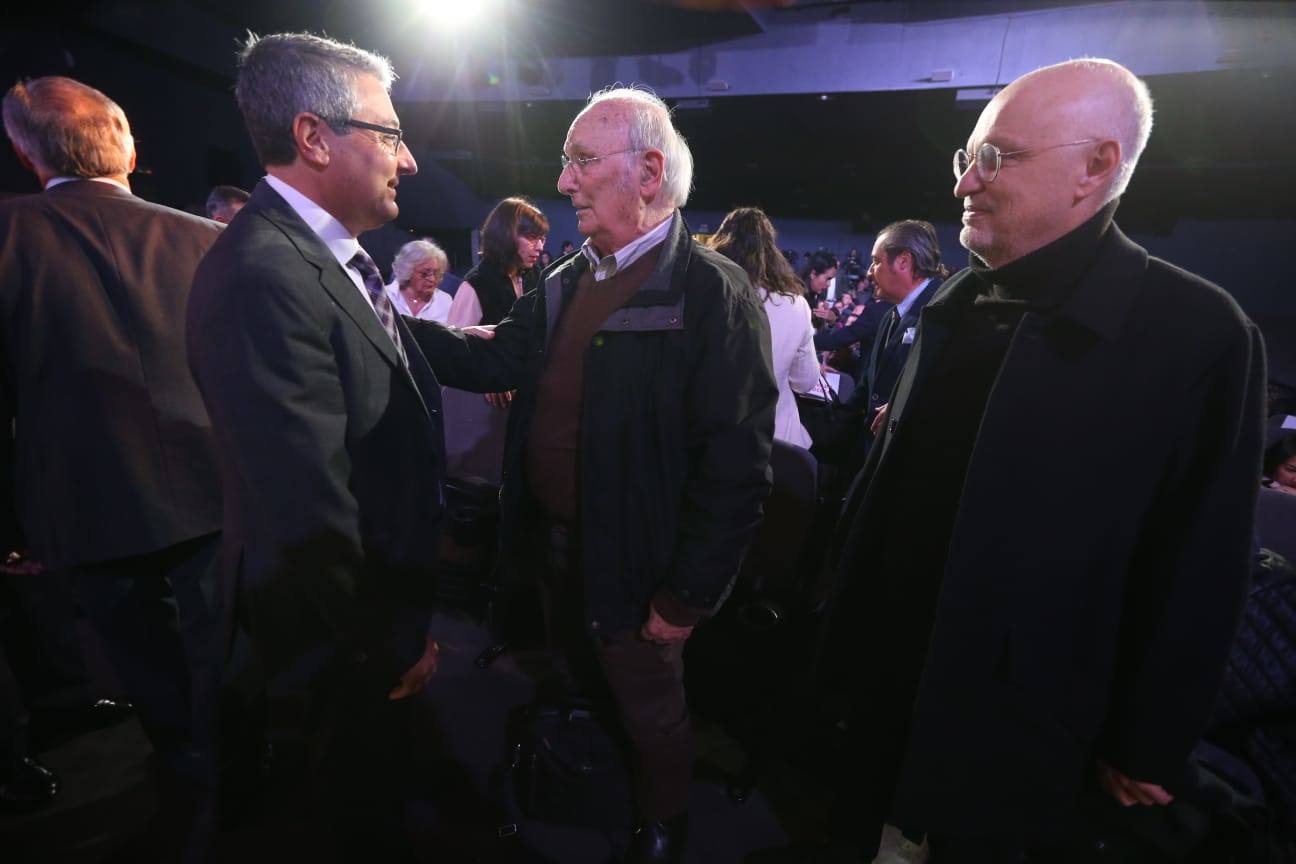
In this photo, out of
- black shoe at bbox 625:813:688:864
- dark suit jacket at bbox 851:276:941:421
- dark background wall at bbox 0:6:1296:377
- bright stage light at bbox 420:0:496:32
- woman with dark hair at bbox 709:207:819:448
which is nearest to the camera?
black shoe at bbox 625:813:688:864

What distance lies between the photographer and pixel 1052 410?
1.08m

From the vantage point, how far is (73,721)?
233cm

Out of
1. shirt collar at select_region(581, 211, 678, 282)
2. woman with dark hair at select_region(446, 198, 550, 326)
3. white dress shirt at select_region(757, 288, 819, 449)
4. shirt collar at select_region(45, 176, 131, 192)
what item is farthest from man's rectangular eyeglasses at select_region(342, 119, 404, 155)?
woman with dark hair at select_region(446, 198, 550, 326)

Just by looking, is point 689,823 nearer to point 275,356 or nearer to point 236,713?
point 236,713

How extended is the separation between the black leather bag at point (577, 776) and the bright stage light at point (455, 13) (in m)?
10.1

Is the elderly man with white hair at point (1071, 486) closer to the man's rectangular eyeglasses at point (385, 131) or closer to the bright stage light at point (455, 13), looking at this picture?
the man's rectangular eyeglasses at point (385, 131)

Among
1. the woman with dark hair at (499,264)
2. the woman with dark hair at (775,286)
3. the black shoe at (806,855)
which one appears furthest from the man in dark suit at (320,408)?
the woman with dark hair at (499,264)

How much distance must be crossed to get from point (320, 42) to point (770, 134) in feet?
32.6

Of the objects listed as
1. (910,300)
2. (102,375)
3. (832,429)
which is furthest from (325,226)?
(910,300)

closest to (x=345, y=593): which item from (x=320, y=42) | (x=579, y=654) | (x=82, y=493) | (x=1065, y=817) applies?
(x=579, y=654)

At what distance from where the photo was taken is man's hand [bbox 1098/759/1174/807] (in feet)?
3.69

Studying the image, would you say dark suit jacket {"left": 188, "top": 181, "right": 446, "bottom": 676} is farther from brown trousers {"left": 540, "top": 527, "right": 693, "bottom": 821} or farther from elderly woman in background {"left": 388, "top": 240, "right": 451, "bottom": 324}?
elderly woman in background {"left": 388, "top": 240, "right": 451, "bottom": 324}

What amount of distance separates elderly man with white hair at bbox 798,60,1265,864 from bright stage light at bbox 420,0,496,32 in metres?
9.90

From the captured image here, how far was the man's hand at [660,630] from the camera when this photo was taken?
159 cm
